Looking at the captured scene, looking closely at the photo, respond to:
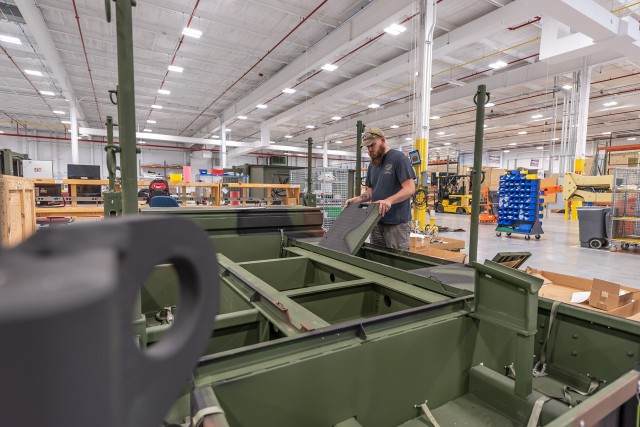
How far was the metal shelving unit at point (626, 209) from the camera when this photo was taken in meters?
7.08

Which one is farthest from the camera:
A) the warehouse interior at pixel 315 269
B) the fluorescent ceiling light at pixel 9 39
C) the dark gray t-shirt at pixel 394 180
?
the fluorescent ceiling light at pixel 9 39

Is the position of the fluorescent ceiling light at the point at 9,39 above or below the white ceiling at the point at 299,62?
below

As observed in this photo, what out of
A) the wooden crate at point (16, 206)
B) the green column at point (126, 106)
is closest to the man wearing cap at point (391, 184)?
the green column at point (126, 106)

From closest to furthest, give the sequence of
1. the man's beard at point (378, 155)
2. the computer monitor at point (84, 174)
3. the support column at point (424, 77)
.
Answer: the man's beard at point (378, 155) → the support column at point (424, 77) → the computer monitor at point (84, 174)

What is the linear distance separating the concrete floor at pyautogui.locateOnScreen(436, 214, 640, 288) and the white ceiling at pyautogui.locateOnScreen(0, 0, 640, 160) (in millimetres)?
3930

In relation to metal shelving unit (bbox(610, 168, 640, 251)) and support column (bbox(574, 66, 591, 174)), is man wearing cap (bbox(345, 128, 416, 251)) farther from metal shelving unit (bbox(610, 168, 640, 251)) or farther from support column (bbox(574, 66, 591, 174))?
support column (bbox(574, 66, 591, 174))

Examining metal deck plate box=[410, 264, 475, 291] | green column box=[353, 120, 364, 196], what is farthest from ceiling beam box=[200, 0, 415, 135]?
metal deck plate box=[410, 264, 475, 291]

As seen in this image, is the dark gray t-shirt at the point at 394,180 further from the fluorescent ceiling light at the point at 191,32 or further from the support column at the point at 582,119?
the support column at the point at 582,119

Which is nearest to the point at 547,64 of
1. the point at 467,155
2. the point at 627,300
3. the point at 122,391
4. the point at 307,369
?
the point at 627,300

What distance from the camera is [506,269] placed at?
1.39 m

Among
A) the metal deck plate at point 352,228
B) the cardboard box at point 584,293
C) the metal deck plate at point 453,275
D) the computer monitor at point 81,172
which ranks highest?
the computer monitor at point 81,172

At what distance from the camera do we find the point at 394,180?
315cm

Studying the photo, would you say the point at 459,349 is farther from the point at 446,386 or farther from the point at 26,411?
the point at 26,411

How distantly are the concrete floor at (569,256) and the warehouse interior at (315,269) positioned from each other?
78 millimetres
